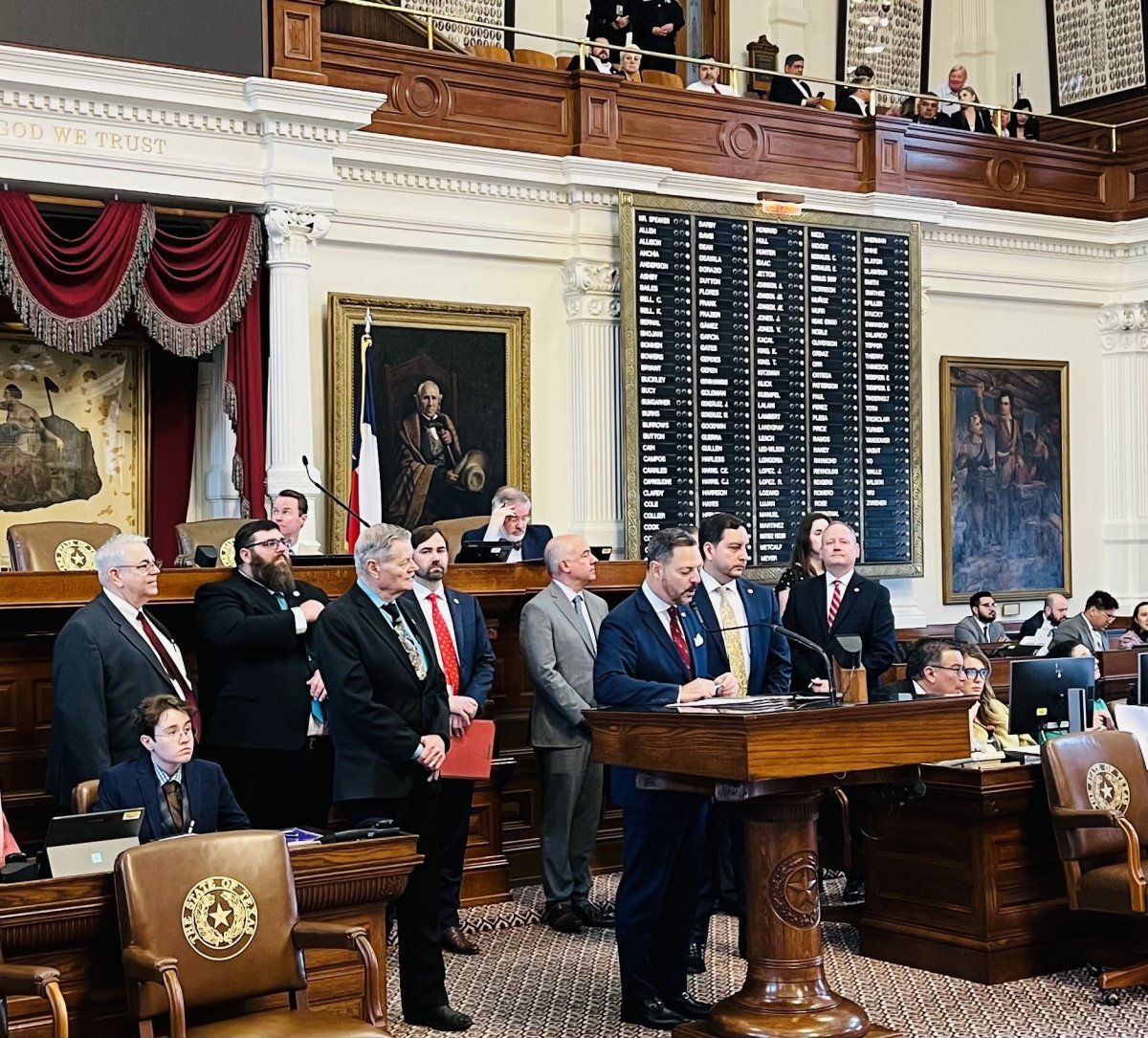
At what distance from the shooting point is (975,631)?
41.0ft

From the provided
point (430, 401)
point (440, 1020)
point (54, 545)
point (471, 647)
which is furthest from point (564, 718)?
point (430, 401)

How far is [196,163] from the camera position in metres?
10.5

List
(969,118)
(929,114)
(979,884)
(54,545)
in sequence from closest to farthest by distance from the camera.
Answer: (979,884), (54,545), (929,114), (969,118)

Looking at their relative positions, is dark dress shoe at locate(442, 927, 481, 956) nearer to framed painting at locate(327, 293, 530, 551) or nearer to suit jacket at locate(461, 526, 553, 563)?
suit jacket at locate(461, 526, 553, 563)

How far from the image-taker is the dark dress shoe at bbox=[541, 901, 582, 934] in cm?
745

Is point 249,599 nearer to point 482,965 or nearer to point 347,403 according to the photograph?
point 482,965

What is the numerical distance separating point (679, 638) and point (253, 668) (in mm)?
1816

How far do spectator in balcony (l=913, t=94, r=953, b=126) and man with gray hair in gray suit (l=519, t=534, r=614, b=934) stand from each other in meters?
8.17

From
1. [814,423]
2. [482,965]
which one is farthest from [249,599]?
[814,423]

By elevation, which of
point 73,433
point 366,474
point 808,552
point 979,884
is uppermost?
point 73,433

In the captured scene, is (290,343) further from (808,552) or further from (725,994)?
(725,994)

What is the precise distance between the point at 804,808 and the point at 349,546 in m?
5.96

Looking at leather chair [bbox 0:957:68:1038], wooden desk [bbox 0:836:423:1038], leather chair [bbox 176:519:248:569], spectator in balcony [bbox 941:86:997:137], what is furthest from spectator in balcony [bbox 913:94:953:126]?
leather chair [bbox 0:957:68:1038]

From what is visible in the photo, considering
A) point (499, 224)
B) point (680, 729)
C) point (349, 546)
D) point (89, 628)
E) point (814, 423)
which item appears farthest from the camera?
point (814, 423)
